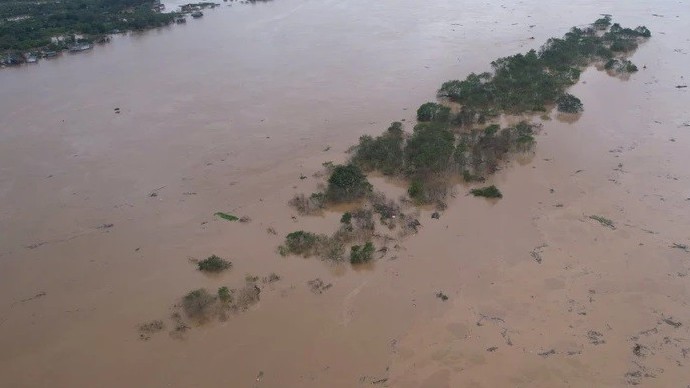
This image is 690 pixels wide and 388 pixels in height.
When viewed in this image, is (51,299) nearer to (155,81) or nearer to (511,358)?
(511,358)

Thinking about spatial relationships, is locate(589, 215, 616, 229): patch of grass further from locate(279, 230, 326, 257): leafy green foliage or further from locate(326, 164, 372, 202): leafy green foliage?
locate(279, 230, 326, 257): leafy green foliage

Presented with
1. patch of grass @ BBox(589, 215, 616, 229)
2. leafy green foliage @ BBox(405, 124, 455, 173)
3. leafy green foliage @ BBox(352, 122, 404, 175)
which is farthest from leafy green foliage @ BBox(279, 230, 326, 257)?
patch of grass @ BBox(589, 215, 616, 229)

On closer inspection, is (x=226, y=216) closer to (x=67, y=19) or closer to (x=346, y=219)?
(x=346, y=219)

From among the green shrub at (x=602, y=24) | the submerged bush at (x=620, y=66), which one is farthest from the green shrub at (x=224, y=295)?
the green shrub at (x=602, y=24)

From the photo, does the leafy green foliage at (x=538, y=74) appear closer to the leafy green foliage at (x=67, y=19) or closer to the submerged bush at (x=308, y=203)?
the submerged bush at (x=308, y=203)

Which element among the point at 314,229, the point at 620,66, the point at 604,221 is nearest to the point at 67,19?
the point at 314,229

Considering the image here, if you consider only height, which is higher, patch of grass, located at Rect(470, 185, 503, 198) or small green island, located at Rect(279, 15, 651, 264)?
small green island, located at Rect(279, 15, 651, 264)
